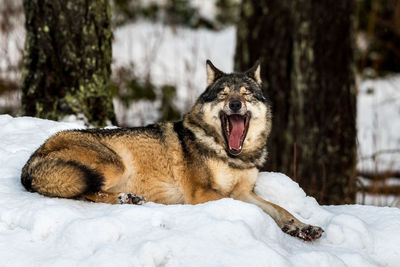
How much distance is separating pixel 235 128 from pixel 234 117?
3.8 inches

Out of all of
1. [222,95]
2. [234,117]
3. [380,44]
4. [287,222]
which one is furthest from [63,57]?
[380,44]

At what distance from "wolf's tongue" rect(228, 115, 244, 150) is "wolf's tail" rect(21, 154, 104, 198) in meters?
1.15

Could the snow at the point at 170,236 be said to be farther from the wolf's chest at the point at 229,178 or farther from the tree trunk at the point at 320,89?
the tree trunk at the point at 320,89

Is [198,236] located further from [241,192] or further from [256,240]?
[241,192]

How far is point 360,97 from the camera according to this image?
40.4ft

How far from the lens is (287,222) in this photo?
370 cm

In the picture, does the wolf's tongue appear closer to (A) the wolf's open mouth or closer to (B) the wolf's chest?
(A) the wolf's open mouth

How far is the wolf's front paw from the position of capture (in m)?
3.51

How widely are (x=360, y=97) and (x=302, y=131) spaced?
6.46 m

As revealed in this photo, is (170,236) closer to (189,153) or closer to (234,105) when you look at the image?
(189,153)

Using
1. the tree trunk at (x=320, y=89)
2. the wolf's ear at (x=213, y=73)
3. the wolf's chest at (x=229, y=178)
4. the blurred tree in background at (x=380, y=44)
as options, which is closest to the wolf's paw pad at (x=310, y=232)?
the wolf's chest at (x=229, y=178)

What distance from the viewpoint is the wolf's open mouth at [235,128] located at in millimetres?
4191

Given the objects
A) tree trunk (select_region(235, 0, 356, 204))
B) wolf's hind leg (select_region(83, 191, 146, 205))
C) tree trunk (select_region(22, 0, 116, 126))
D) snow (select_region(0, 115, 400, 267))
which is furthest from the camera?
tree trunk (select_region(235, 0, 356, 204))

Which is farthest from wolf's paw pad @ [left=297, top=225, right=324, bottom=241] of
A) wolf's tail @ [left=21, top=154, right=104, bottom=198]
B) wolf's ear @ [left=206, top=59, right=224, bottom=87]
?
wolf's ear @ [left=206, top=59, right=224, bottom=87]
